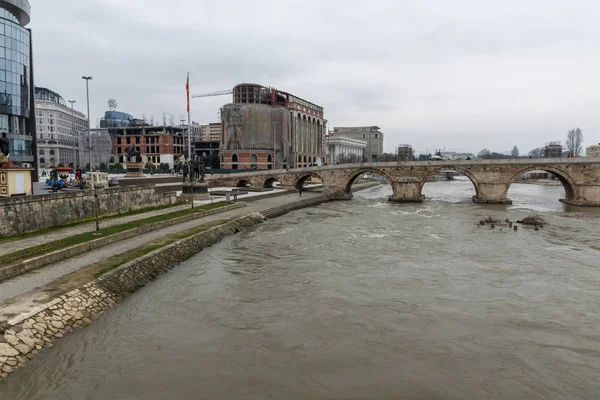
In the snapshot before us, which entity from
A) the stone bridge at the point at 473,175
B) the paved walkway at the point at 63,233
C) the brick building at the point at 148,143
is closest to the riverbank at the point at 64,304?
the paved walkway at the point at 63,233

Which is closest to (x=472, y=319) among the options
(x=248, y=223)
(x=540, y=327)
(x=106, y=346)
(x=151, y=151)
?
(x=540, y=327)

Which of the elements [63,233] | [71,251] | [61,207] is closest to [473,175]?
[61,207]

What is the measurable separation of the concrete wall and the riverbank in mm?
7111

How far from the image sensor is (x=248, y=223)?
31500 mm

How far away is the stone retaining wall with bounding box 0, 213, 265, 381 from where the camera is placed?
10.0 meters

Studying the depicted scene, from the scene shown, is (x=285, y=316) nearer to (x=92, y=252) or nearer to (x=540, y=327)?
(x=540, y=327)

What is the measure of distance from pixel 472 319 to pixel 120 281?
41.9 ft

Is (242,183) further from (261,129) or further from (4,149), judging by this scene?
(4,149)

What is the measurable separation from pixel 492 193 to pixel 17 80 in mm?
62486

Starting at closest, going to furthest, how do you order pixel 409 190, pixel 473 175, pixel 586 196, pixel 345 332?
pixel 345 332 < pixel 586 196 < pixel 473 175 < pixel 409 190

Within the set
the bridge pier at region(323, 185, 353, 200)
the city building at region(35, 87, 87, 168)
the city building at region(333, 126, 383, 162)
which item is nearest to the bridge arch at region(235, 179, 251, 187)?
the bridge pier at region(323, 185, 353, 200)

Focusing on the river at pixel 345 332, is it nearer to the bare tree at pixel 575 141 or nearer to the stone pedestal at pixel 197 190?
the stone pedestal at pixel 197 190

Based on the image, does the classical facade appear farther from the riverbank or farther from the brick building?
the riverbank

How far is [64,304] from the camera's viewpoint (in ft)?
39.7
